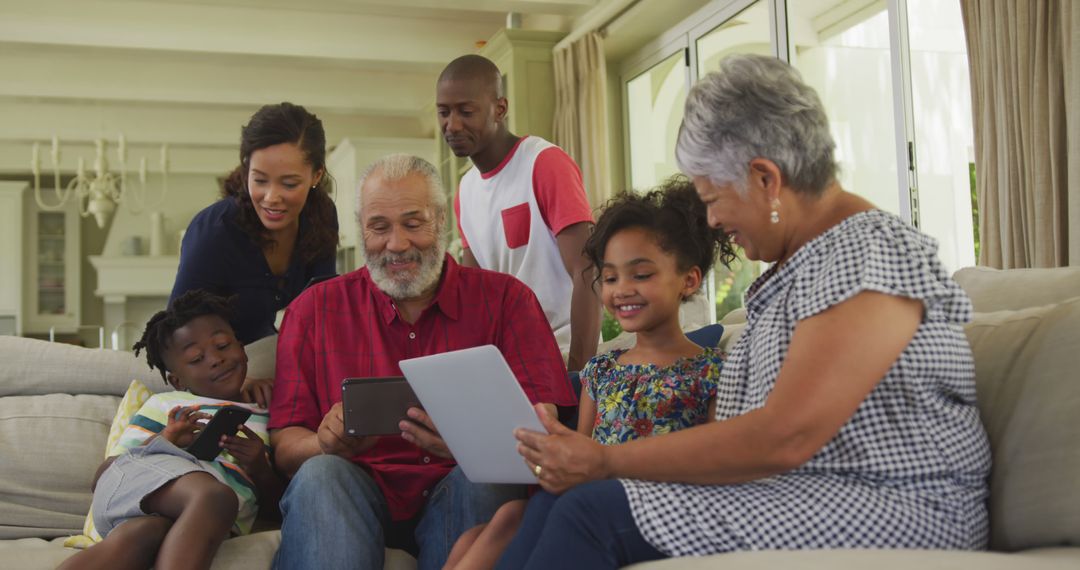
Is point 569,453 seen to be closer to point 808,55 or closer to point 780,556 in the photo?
point 780,556

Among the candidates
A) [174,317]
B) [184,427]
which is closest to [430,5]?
[174,317]

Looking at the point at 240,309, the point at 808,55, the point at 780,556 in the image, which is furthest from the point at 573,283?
the point at 808,55

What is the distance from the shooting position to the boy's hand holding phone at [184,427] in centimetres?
216

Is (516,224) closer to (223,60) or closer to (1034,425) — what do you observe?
(1034,425)

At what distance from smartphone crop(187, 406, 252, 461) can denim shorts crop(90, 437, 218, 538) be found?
21 millimetres

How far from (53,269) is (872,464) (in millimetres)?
12505

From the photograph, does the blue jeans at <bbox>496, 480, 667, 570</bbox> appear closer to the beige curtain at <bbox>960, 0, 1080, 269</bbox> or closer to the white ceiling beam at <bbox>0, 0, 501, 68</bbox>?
the beige curtain at <bbox>960, 0, 1080, 269</bbox>

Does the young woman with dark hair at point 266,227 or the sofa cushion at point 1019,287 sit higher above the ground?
the young woman with dark hair at point 266,227

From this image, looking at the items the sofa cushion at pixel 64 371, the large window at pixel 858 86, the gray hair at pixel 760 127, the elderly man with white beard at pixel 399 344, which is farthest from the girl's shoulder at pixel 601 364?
the large window at pixel 858 86

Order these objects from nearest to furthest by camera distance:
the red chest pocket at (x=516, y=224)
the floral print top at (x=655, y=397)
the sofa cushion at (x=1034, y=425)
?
the sofa cushion at (x=1034, y=425) < the floral print top at (x=655, y=397) < the red chest pocket at (x=516, y=224)

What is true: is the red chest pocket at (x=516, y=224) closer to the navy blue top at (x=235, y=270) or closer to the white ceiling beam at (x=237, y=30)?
the navy blue top at (x=235, y=270)

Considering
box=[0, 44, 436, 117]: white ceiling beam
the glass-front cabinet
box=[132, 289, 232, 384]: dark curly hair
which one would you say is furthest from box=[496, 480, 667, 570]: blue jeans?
the glass-front cabinet

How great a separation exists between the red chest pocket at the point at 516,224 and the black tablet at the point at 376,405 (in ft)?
4.07

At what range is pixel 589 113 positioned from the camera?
5.97 m
